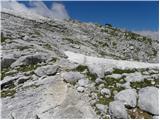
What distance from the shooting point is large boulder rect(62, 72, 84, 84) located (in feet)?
57.5

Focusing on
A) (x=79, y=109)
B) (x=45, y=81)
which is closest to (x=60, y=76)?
(x=45, y=81)

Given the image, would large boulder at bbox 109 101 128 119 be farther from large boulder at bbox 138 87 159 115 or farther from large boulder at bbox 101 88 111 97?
large boulder at bbox 101 88 111 97

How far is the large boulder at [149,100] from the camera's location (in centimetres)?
1461

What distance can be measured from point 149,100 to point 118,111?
1565mm

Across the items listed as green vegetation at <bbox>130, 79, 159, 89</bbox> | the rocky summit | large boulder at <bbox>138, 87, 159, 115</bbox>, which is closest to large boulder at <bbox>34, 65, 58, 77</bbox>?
the rocky summit

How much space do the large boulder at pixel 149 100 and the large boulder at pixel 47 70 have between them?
5492 millimetres

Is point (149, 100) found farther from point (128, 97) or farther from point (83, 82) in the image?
point (83, 82)

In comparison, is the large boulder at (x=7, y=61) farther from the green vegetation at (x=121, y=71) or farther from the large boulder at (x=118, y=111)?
the large boulder at (x=118, y=111)

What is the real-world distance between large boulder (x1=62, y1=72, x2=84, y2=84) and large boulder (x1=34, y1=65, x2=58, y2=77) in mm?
1196

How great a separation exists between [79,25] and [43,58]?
3856 cm

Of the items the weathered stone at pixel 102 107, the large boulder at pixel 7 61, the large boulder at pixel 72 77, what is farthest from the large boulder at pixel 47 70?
the weathered stone at pixel 102 107

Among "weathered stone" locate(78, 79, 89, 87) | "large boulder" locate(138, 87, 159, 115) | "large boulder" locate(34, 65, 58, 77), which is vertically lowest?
"large boulder" locate(138, 87, 159, 115)

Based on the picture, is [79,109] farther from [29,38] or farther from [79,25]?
[79,25]

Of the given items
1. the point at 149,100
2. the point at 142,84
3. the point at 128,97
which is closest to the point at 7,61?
the point at 142,84
